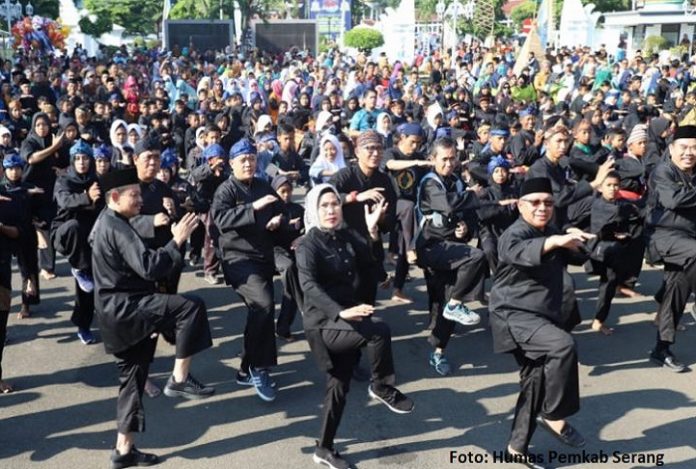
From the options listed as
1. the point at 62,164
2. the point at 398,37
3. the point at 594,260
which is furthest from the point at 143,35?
the point at 594,260

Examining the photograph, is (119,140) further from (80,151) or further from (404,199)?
(404,199)

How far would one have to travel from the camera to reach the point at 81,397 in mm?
6289

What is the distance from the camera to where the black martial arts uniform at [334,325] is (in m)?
5.05

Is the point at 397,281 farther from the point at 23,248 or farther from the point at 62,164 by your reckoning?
the point at 62,164

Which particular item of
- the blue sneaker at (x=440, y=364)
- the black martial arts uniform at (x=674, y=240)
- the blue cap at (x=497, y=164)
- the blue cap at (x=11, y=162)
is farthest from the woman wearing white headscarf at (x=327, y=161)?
the black martial arts uniform at (x=674, y=240)

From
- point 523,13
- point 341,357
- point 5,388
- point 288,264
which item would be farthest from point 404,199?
point 523,13

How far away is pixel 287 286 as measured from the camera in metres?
7.08

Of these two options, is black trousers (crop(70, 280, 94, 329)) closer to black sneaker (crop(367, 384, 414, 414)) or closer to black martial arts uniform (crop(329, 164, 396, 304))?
black martial arts uniform (crop(329, 164, 396, 304))

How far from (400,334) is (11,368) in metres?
3.59

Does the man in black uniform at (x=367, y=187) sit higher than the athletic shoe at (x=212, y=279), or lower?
higher

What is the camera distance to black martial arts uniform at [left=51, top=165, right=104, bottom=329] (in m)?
7.26

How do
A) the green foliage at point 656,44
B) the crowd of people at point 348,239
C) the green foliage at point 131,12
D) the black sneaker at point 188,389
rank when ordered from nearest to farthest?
the crowd of people at point 348,239
the black sneaker at point 188,389
the green foliage at point 656,44
the green foliage at point 131,12

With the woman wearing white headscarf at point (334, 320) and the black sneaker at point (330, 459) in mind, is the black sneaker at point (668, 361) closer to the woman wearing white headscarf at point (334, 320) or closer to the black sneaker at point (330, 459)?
the woman wearing white headscarf at point (334, 320)

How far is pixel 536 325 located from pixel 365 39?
1860 inches
